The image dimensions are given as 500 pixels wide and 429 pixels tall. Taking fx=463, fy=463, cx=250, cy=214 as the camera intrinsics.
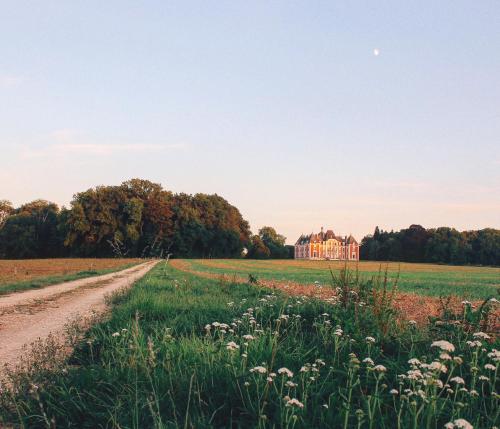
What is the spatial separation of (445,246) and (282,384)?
434 feet

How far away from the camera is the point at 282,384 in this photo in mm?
3699

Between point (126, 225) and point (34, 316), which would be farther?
point (126, 225)

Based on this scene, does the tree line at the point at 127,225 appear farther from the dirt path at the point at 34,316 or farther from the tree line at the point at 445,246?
the dirt path at the point at 34,316

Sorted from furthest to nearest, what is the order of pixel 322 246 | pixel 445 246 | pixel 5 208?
pixel 322 246
pixel 5 208
pixel 445 246

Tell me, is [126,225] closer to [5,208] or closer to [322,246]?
[5,208]

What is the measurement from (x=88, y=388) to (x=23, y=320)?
27.4 feet

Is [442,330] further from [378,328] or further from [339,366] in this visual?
[339,366]

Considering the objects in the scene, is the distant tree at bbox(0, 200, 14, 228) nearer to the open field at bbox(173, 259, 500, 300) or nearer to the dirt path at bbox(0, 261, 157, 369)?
the open field at bbox(173, 259, 500, 300)

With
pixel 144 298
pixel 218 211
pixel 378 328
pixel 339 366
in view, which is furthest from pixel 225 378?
pixel 218 211

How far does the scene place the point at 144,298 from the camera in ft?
38.8

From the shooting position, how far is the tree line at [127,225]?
10258cm

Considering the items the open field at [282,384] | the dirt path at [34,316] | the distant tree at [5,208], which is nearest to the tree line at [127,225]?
the distant tree at [5,208]

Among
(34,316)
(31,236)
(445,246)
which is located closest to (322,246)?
(445,246)

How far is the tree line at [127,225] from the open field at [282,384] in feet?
294
